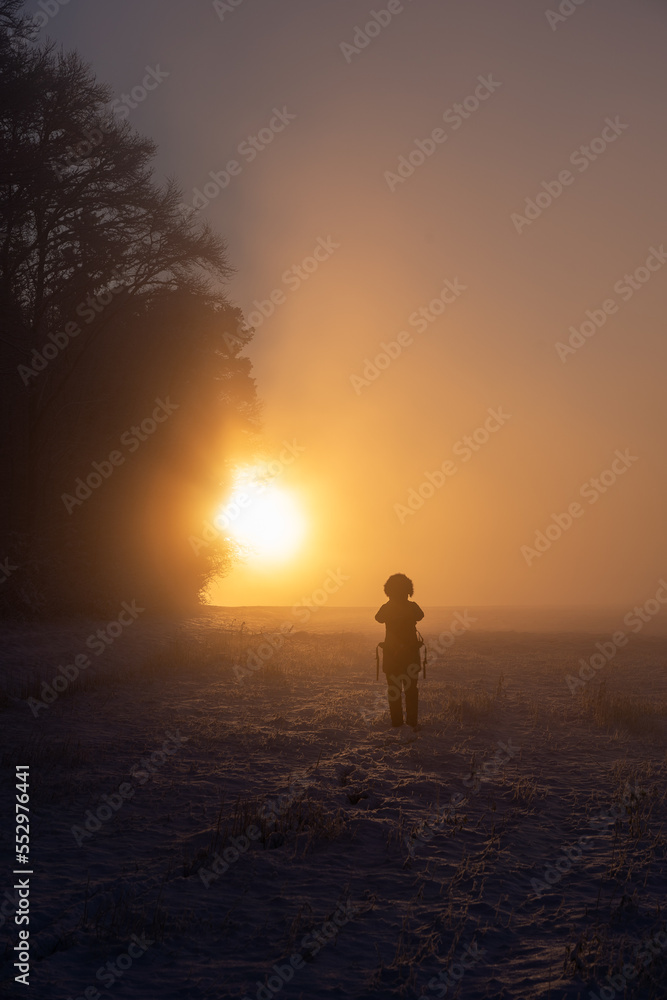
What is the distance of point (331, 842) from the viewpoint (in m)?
6.31

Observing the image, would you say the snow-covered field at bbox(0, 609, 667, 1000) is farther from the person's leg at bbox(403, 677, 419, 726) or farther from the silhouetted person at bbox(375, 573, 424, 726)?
the silhouetted person at bbox(375, 573, 424, 726)

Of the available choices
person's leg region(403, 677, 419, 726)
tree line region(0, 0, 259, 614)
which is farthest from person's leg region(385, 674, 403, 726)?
tree line region(0, 0, 259, 614)

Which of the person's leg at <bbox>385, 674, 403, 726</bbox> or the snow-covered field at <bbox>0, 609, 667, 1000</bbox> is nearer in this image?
the snow-covered field at <bbox>0, 609, 667, 1000</bbox>

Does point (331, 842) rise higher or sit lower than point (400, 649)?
lower

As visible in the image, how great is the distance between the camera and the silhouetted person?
1061 centimetres

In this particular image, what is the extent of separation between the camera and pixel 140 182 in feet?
56.6

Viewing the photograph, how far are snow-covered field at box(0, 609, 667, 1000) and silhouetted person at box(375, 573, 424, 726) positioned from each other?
482 mm

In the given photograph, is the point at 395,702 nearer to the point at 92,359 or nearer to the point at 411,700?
the point at 411,700

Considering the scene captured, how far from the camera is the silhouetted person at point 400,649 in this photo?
418 inches

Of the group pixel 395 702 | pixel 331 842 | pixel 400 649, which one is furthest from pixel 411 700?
pixel 331 842

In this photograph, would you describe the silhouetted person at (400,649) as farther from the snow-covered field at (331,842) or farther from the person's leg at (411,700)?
the snow-covered field at (331,842)

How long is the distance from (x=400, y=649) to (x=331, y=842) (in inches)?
184

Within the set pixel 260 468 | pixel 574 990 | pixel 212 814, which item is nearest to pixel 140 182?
pixel 260 468

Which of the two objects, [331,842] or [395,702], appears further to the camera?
[395,702]
